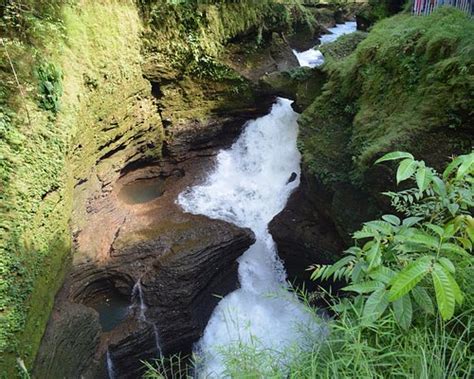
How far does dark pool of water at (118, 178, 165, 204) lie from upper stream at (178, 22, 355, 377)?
2.92 ft

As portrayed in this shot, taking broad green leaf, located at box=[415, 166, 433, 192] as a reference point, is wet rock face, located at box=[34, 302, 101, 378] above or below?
below

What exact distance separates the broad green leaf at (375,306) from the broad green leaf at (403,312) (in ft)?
0.20

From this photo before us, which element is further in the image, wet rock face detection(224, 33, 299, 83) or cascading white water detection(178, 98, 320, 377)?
wet rock face detection(224, 33, 299, 83)

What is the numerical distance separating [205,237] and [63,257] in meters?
2.76

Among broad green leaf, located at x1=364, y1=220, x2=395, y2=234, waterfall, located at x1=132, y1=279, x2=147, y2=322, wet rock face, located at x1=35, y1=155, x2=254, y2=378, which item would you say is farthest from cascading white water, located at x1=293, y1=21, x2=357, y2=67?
broad green leaf, located at x1=364, y1=220, x2=395, y2=234

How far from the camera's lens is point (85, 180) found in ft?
23.6

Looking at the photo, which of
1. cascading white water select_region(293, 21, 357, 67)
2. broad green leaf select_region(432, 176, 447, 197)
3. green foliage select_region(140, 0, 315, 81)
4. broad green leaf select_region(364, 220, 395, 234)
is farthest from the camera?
cascading white water select_region(293, 21, 357, 67)

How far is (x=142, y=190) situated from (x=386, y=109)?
6.23 metres

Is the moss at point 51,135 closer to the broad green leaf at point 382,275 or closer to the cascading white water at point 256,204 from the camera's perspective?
the cascading white water at point 256,204

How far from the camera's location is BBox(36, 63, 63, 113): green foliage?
577cm

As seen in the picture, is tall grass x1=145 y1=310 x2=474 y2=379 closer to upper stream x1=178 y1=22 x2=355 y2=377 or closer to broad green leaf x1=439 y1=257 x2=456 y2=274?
broad green leaf x1=439 y1=257 x2=456 y2=274

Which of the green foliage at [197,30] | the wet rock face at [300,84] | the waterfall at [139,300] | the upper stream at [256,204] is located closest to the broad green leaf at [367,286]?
the upper stream at [256,204]

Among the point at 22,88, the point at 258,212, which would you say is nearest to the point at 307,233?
the point at 258,212

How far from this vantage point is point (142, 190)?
9562mm
